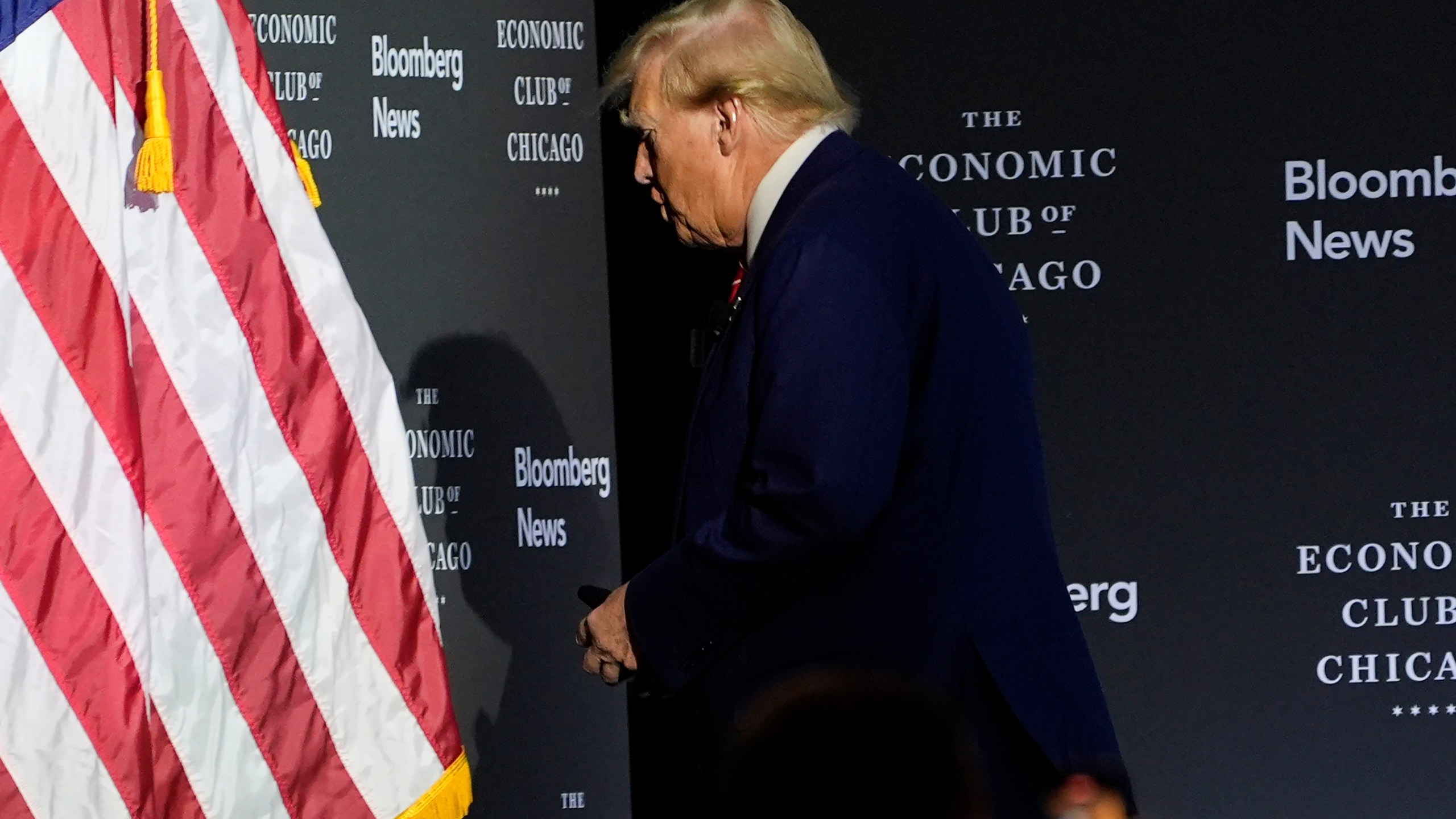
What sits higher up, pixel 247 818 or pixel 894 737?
pixel 894 737

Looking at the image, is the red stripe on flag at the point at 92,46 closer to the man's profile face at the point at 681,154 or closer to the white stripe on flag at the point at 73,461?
the white stripe on flag at the point at 73,461

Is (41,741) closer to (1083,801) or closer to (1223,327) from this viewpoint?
(1083,801)

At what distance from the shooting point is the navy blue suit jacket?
1.45 meters

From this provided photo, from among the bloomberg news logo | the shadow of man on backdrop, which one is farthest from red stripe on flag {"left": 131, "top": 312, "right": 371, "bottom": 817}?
the bloomberg news logo

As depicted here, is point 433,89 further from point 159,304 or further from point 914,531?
point 914,531

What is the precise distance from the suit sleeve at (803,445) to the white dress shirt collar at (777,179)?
0.14 m

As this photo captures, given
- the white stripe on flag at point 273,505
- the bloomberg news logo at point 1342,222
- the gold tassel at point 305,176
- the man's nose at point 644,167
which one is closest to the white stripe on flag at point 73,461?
the white stripe on flag at point 273,505

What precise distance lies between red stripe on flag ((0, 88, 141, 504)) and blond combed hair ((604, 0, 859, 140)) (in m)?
0.70

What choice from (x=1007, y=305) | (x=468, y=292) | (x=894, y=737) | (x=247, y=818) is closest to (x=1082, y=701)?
(x=894, y=737)

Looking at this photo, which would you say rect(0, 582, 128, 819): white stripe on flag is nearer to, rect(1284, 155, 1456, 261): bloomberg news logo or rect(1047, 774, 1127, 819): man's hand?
rect(1047, 774, 1127, 819): man's hand

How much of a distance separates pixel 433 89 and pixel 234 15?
0.70 m

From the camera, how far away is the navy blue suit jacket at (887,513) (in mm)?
1450

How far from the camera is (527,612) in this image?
109 inches

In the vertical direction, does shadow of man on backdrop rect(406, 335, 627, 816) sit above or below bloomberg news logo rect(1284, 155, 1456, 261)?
below
